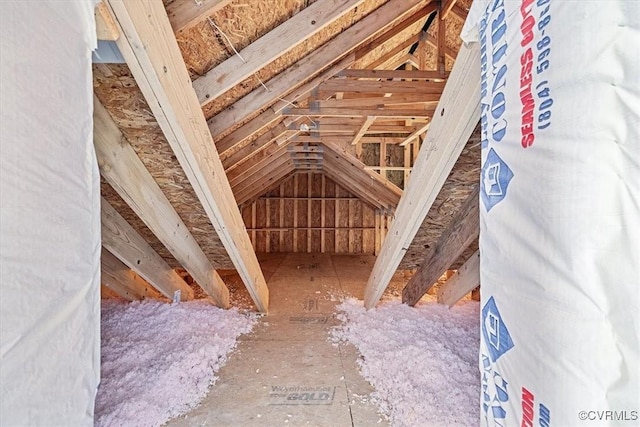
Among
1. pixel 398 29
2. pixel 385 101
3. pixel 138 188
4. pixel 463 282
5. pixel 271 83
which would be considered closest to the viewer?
pixel 138 188

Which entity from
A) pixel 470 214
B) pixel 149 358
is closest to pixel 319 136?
pixel 470 214

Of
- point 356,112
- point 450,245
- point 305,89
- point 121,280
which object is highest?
point 305,89

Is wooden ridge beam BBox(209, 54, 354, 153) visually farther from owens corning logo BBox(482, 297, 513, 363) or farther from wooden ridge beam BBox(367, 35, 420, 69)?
owens corning logo BBox(482, 297, 513, 363)

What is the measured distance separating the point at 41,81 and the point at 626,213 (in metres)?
1.20

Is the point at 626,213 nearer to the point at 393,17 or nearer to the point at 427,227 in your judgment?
the point at 427,227

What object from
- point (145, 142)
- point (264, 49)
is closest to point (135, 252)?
point (145, 142)

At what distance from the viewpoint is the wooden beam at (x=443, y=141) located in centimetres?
124

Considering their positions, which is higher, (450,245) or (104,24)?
(104,24)

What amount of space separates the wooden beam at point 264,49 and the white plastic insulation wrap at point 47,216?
104 cm

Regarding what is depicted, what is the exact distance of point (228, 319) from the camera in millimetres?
3125

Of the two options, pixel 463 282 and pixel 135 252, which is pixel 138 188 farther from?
pixel 463 282

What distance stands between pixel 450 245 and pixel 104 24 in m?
2.26

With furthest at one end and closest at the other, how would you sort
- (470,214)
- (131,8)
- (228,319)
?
(228,319)
(470,214)
(131,8)

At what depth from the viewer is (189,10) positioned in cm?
139
